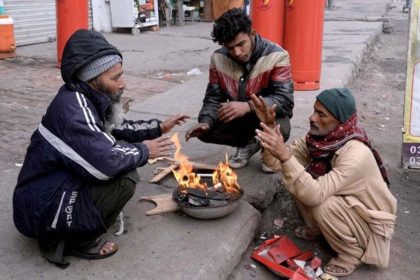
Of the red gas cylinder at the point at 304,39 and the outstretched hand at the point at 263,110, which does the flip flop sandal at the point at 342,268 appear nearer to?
the outstretched hand at the point at 263,110

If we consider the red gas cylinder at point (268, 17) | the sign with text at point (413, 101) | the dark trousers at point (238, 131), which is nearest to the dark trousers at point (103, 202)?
the dark trousers at point (238, 131)

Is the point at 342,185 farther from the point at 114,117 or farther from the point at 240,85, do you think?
the point at 114,117

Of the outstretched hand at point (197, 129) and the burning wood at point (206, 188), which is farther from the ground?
the outstretched hand at point (197, 129)

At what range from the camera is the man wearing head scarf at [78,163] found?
92.2 inches

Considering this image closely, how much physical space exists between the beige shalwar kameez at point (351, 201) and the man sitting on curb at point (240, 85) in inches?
29.2

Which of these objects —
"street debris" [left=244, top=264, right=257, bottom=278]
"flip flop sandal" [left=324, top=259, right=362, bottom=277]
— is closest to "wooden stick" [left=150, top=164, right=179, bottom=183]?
"street debris" [left=244, top=264, right=257, bottom=278]

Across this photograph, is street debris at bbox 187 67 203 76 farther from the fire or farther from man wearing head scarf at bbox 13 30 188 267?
man wearing head scarf at bbox 13 30 188 267

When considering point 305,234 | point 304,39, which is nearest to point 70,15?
point 304,39

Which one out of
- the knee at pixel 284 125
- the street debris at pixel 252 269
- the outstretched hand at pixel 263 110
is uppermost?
the outstretched hand at pixel 263 110

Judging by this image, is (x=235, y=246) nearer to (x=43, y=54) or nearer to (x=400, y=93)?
(x=400, y=93)

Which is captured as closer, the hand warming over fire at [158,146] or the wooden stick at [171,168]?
the hand warming over fire at [158,146]

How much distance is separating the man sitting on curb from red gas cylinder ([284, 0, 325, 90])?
2799 mm

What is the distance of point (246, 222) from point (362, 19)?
551 inches

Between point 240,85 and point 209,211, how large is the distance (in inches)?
42.8
